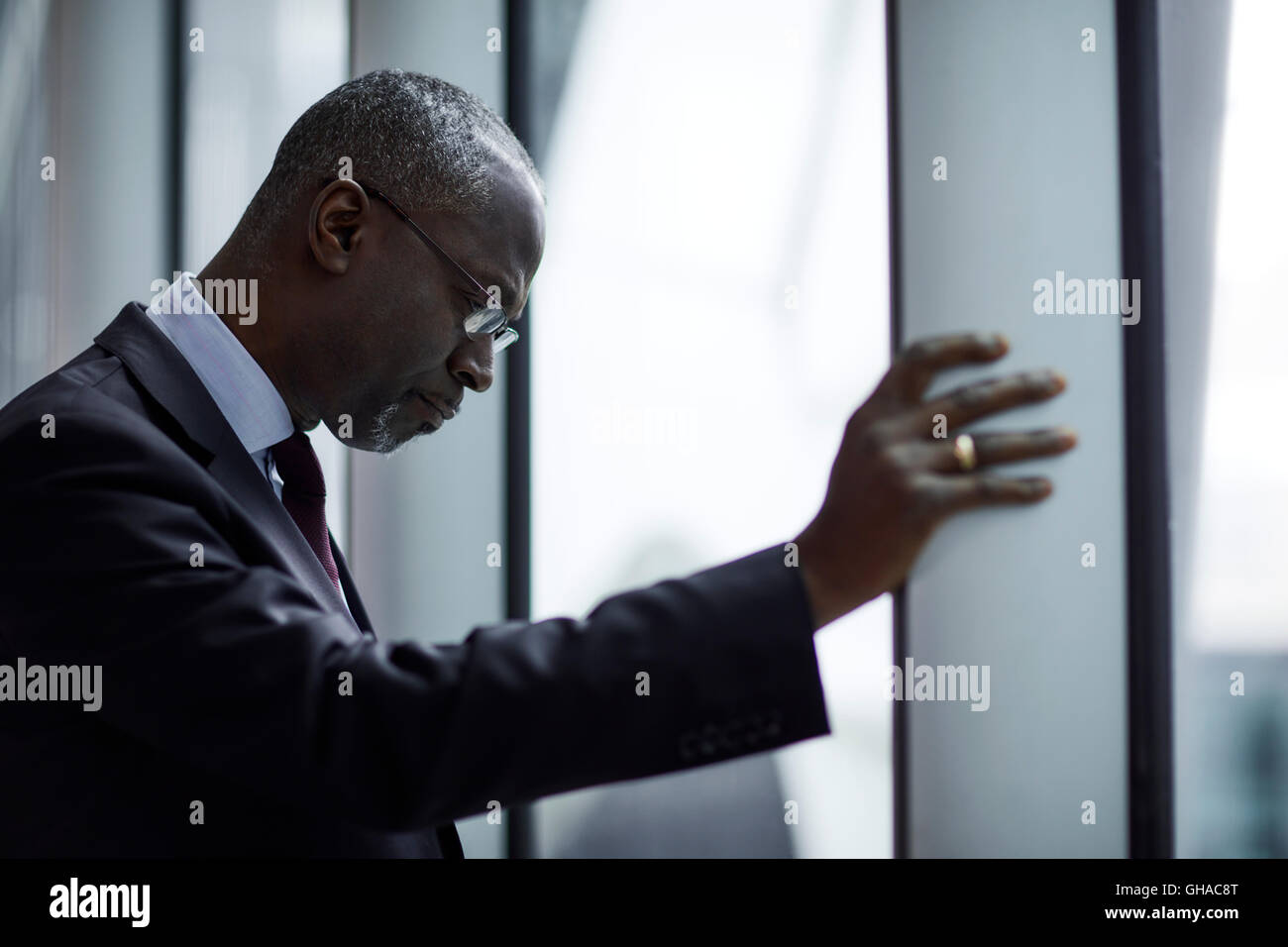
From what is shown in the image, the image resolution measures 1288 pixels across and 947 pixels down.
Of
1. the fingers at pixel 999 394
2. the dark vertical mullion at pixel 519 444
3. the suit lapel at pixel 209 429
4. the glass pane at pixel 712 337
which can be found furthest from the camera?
the dark vertical mullion at pixel 519 444

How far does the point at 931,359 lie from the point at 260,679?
0.43 meters

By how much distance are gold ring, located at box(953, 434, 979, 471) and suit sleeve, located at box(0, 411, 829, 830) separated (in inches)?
4.5

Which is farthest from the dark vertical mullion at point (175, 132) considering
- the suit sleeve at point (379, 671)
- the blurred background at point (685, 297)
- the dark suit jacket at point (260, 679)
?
the suit sleeve at point (379, 671)

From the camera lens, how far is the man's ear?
0.91m

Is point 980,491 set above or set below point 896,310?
below

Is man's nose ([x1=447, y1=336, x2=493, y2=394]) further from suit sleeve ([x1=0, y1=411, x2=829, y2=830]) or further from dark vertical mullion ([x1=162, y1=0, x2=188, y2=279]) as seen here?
dark vertical mullion ([x1=162, y1=0, x2=188, y2=279])

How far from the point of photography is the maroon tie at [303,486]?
948 mm

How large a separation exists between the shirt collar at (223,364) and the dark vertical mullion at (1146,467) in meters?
1.25

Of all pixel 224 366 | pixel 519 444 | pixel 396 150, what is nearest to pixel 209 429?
pixel 224 366

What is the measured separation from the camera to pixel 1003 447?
50 centimetres

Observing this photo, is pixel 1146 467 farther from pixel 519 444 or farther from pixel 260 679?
pixel 260 679

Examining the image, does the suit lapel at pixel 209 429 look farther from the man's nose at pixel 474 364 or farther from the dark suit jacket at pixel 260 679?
the man's nose at pixel 474 364

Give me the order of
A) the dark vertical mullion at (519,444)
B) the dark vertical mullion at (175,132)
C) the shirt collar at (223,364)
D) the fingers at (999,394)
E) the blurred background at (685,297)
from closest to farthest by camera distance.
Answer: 1. the fingers at (999,394)
2. the shirt collar at (223,364)
3. the blurred background at (685,297)
4. the dark vertical mullion at (519,444)
5. the dark vertical mullion at (175,132)
